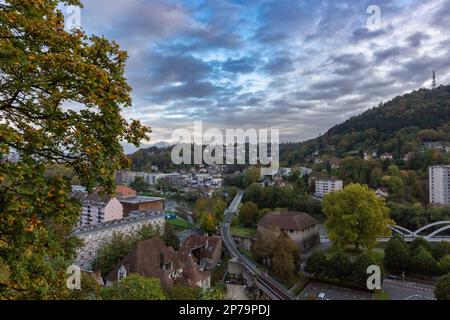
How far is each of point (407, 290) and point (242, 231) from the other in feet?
62.8

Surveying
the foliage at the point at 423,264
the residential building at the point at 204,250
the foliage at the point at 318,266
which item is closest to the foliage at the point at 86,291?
the foliage at the point at 318,266

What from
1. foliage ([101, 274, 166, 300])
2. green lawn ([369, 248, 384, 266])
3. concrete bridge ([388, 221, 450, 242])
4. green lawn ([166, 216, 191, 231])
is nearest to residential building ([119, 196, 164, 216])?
green lawn ([166, 216, 191, 231])

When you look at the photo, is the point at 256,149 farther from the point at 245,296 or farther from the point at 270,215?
the point at 245,296

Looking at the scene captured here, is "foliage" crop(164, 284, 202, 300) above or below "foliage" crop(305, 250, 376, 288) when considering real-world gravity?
above

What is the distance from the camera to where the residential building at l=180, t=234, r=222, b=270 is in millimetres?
26375

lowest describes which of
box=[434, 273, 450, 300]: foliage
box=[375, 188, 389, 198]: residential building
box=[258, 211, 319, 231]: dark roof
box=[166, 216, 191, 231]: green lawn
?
box=[166, 216, 191, 231]: green lawn

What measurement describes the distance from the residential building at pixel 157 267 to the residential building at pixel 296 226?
39.8ft

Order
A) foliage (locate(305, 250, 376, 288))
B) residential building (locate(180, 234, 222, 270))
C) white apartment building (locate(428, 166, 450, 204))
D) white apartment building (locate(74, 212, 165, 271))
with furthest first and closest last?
white apartment building (locate(428, 166, 450, 204)), residential building (locate(180, 234, 222, 270)), white apartment building (locate(74, 212, 165, 271)), foliage (locate(305, 250, 376, 288))

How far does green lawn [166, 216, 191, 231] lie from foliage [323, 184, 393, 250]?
826 inches

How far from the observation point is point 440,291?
16.5m

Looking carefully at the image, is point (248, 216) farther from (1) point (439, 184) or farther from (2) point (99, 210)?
(1) point (439, 184)

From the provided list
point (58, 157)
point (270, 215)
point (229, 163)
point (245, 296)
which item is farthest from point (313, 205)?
point (229, 163)

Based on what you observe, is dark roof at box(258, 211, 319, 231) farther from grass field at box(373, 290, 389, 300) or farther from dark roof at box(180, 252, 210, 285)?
dark roof at box(180, 252, 210, 285)

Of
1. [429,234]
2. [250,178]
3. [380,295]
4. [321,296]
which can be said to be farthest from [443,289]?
[250,178]
